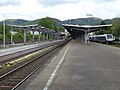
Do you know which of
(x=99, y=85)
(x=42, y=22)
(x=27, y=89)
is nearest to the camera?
(x=27, y=89)

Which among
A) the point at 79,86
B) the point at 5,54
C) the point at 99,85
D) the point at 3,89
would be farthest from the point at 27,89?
the point at 5,54

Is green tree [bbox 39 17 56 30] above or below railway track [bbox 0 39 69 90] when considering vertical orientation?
above

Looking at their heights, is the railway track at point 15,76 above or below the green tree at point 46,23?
below

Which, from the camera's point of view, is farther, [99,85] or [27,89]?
[99,85]

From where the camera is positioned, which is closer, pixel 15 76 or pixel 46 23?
pixel 15 76

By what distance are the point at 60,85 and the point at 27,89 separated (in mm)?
1472

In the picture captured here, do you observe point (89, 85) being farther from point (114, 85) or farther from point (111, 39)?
point (111, 39)

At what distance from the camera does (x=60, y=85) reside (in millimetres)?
11125

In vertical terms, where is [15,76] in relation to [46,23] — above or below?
below

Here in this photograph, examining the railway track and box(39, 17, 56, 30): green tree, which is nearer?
the railway track

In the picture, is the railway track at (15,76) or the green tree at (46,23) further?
the green tree at (46,23)

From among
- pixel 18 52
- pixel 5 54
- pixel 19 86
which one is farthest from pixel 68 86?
pixel 18 52

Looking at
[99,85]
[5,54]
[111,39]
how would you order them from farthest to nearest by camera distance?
[111,39] < [5,54] < [99,85]

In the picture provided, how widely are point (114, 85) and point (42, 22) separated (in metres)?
177
